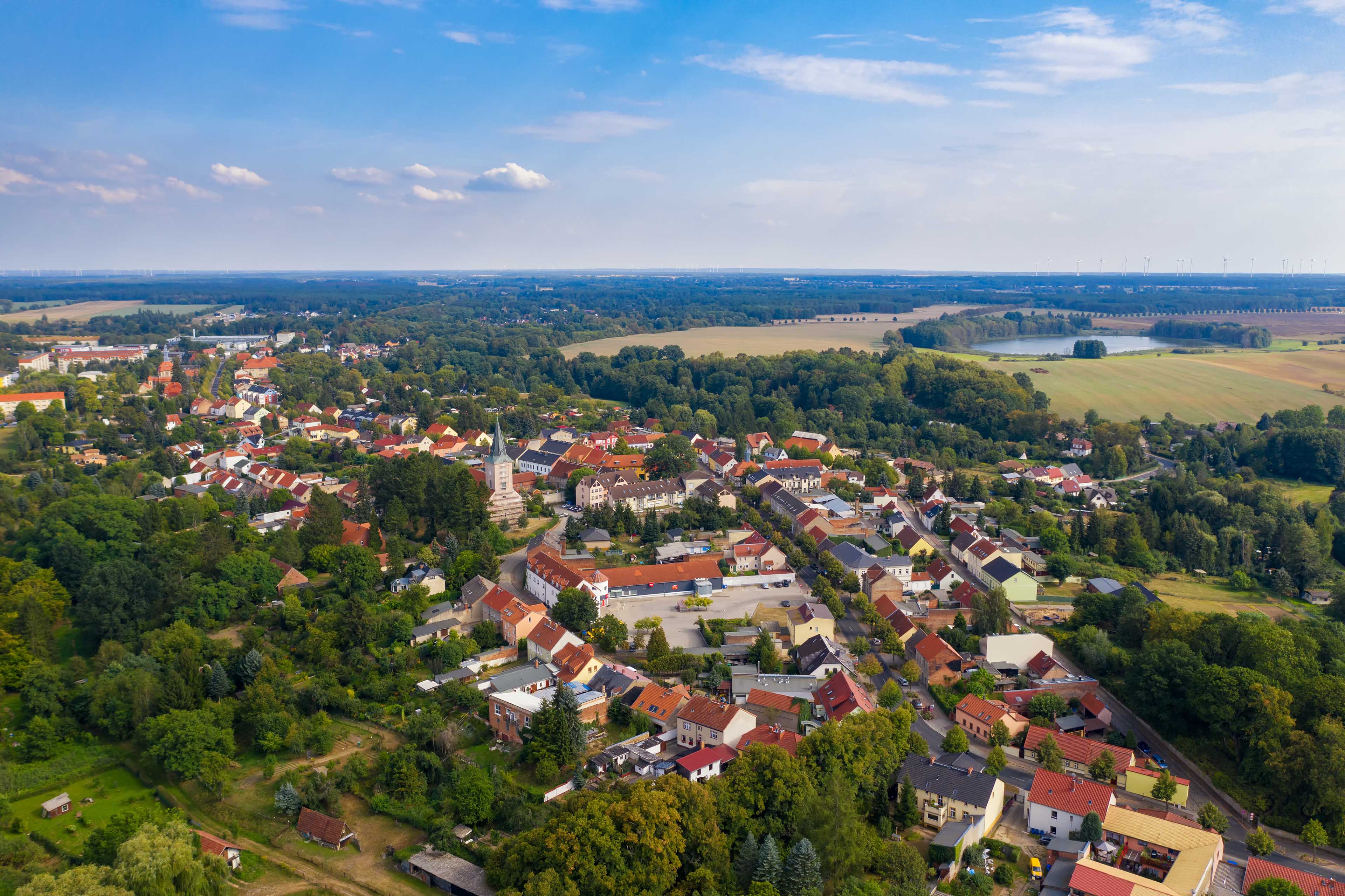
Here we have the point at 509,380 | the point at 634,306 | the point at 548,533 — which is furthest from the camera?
the point at 634,306

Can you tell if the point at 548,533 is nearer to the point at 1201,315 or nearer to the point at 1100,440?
the point at 1100,440

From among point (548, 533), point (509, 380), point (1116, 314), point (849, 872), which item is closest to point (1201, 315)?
point (1116, 314)

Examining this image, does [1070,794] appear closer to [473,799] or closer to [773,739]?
[773,739]

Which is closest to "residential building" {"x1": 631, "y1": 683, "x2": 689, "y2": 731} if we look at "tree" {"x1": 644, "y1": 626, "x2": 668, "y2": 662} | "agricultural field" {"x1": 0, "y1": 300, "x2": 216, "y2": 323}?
"tree" {"x1": 644, "y1": 626, "x2": 668, "y2": 662}

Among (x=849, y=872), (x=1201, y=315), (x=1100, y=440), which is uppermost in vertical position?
(x=1201, y=315)

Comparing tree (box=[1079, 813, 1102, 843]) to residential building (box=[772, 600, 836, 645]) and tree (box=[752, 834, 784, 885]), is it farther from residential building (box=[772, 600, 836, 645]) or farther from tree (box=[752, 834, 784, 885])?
residential building (box=[772, 600, 836, 645])
